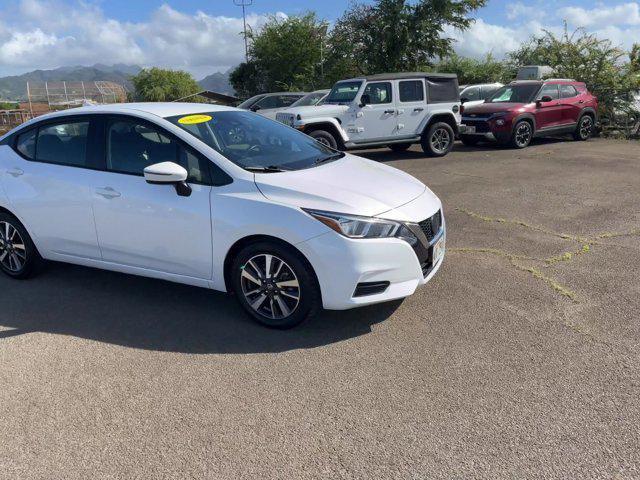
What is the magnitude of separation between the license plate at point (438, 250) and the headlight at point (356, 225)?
1.67ft

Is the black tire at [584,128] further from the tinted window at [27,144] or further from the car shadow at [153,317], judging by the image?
the tinted window at [27,144]

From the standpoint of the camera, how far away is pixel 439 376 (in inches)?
131

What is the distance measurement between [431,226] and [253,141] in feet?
5.38

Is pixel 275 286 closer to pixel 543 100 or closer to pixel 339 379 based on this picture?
pixel 339 379

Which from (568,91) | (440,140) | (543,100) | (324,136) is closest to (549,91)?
(543,100)

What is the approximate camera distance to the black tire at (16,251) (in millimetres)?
4967

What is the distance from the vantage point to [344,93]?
12.3 m

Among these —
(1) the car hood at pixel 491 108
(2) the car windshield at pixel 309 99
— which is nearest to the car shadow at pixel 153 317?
(2) the car windshield at pixel 309 99

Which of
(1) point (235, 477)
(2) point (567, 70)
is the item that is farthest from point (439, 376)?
(2) point (567, 70)

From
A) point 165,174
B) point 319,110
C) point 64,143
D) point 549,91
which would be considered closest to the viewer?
point 165,174

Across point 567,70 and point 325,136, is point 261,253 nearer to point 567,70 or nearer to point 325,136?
point 325,136

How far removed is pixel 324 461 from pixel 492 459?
81 cm

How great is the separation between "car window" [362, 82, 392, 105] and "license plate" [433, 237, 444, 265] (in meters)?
8.39

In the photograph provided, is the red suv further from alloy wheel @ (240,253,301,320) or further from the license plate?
alloy wheel @ (240,253,301,320)
